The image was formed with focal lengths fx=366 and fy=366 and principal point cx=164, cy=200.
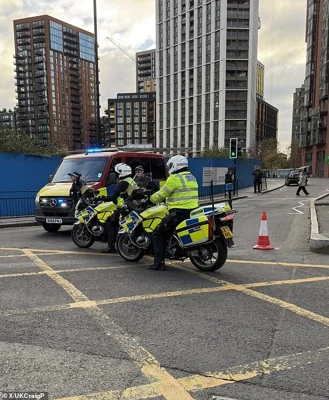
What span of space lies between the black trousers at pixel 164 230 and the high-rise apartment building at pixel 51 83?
134m

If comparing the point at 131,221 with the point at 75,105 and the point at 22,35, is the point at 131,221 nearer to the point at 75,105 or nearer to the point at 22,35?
the point at 75,105

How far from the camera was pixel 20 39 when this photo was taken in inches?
5689

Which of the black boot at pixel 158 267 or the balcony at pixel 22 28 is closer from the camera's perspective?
the black boot at pixel 158 267

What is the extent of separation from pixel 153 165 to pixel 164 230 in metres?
6.09

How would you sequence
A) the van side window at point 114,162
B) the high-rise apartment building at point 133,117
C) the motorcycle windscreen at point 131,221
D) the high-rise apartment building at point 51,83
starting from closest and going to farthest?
the motorcycle windscreen at point 131,221
the van side window at point 114,162
the high-rise apartment building at point 51,83
the high-rise apartment building at point 133,117

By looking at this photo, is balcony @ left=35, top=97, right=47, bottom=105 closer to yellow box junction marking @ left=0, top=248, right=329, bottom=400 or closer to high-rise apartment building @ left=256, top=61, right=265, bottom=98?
high-rise apartment building @ left=256, top=61, right=265, bottom=98

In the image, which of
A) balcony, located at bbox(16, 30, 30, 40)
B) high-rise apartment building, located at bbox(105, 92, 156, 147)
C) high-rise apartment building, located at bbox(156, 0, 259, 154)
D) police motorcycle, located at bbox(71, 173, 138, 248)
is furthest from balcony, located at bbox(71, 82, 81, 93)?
police motorcycle, located at bbox(71, 173, 138, 248)

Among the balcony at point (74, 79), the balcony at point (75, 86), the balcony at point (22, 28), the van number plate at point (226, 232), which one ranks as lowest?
the van number plate at point (226, 232)

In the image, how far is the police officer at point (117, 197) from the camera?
7.06m

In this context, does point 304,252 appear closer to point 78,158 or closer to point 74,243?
point 74,243

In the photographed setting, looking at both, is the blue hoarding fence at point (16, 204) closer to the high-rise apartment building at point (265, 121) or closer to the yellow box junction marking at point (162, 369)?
the yellow box junction marking at point (162, 369)

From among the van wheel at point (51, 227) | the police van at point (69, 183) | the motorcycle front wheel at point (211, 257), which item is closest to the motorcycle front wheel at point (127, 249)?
the motorcycle front wheel at point (211, 257)

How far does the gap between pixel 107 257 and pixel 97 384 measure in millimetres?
4504

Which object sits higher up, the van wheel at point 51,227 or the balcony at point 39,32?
the balcony at point 39,32
